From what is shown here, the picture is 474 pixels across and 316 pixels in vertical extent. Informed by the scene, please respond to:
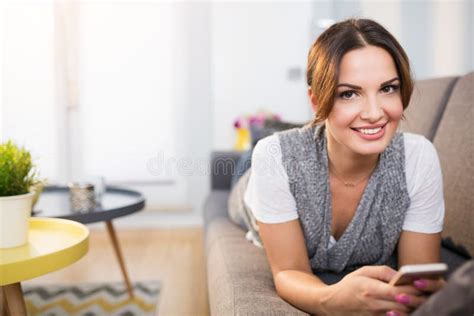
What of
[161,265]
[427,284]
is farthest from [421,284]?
[161,265]

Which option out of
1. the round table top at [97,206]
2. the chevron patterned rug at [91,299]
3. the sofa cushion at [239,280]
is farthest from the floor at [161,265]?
the sofa cushion at [239,280]

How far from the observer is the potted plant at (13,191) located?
48.2 inches

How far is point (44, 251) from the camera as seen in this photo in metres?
1.29

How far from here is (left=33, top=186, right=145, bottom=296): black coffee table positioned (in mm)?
1870

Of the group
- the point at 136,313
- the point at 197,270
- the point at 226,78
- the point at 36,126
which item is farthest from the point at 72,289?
the point at 226,78

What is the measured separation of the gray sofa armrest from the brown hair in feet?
4.82

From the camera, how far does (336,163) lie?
4.12ft

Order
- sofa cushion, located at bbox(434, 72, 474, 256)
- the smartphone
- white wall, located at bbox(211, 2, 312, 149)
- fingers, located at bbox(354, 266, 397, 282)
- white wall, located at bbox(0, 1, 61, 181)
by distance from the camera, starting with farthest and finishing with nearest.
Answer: white wall, located at bbox(211, 2, 312, 149), white wall, located at bbox(0, 1, 61, 181), sofa cushion, located at bbox(434, 72, 474, 256), fingers, located at bbox(354, 266, 397, 282), the smartphone

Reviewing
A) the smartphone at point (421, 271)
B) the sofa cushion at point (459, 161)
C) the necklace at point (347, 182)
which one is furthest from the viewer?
the sofa cushion at point (459, 161)

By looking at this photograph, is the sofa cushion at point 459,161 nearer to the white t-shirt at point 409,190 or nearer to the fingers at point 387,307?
the white t-shirt at point 409,190

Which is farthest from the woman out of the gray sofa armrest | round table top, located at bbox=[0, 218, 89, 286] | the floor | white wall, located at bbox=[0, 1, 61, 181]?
white wall, located at bbox=[0, 1, 61, 181]

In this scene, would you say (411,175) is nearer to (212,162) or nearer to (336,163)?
(336,163)

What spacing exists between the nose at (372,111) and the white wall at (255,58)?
2698 millimetres

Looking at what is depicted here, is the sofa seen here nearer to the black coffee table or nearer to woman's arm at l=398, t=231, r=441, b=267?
woman's arm at l=398, t=231, r=441, b=267
